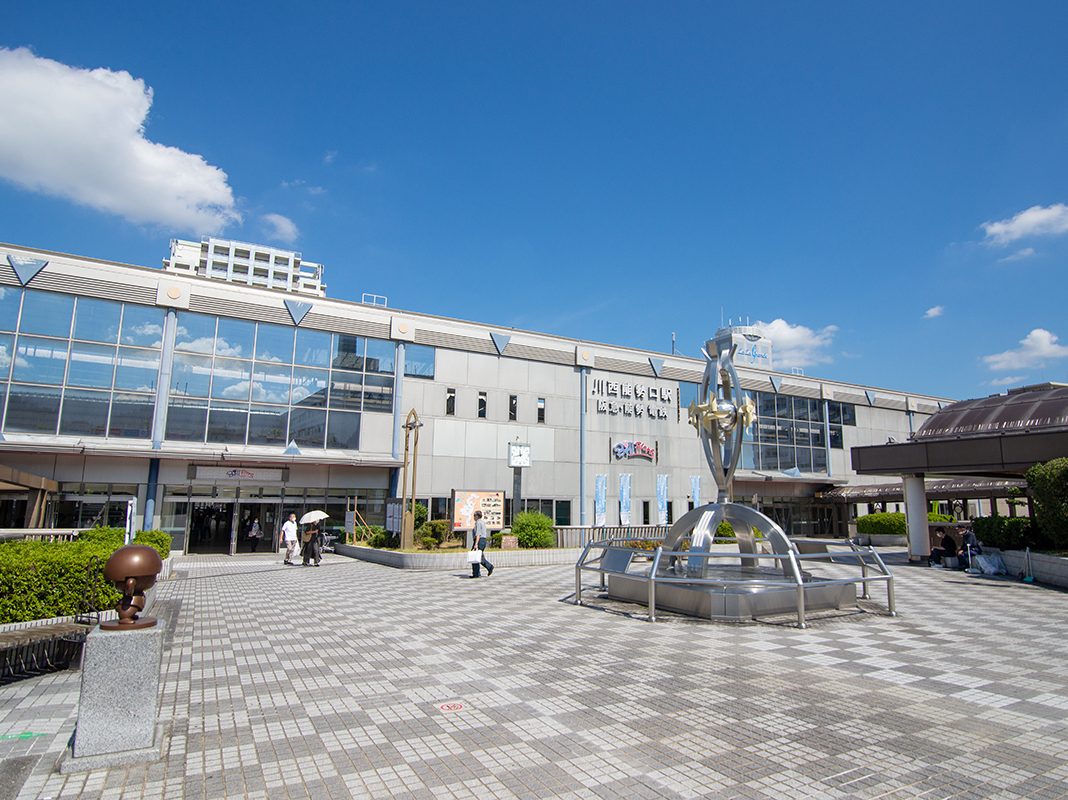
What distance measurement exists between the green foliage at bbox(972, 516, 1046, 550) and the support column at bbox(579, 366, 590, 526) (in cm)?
1884

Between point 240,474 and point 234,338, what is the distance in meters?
6.36

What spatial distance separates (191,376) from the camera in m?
28.0

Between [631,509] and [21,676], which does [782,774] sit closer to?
[21,676]

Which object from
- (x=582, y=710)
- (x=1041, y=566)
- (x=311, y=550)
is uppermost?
(x=1041, y=566)

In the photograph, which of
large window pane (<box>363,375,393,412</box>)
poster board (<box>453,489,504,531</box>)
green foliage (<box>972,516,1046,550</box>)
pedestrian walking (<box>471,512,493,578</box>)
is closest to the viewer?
pedestrian walking (<box>471,512,493,578</box>)

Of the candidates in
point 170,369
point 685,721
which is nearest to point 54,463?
point 170,369

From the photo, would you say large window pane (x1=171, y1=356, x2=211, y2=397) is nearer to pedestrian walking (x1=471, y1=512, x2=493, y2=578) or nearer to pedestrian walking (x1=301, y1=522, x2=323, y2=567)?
pedestrian walking (x1=301, y1=522, x2=323, y2=567)

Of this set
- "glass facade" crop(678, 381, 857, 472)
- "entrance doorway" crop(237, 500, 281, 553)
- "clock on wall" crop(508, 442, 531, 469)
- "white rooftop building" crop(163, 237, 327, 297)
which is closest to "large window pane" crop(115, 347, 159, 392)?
"entrance doorway" crop(237, 500, 281, 553)

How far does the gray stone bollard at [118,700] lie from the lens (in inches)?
193

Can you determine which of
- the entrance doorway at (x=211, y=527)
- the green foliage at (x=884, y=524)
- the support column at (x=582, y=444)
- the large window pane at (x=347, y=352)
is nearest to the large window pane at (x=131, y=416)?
the entrance doorway at (x=211, y=527)

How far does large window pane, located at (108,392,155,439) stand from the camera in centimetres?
2634

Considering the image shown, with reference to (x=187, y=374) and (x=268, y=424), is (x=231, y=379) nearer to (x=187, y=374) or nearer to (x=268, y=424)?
(x=187, y=374)

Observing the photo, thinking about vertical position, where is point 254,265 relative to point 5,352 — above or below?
above

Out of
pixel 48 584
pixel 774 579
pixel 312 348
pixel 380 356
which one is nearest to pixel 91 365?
pixel 312 348
